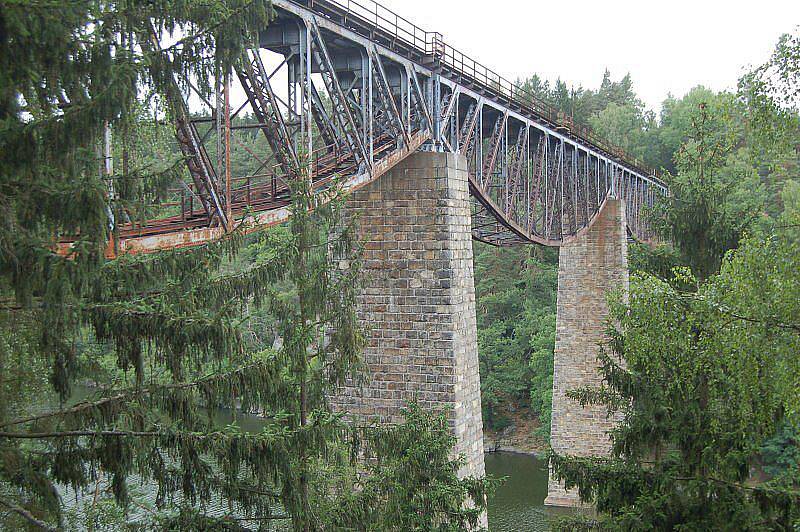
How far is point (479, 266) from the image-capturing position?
5025 centimetres

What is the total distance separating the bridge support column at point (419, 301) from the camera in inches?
644

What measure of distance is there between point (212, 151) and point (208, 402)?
115ft

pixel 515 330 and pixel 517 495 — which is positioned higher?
pixel 515 330

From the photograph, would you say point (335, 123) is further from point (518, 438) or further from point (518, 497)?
point (518, 438)

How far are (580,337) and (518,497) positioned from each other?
7.00m

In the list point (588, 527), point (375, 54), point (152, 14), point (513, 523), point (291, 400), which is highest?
point (375, 54)

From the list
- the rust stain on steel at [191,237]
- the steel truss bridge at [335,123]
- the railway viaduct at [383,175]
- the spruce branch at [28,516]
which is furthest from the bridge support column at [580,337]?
the spruce branch at [28,516]

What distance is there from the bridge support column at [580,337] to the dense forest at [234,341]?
16335 mm

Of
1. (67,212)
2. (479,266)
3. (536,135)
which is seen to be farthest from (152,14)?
(479,266)

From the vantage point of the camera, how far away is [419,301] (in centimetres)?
1661

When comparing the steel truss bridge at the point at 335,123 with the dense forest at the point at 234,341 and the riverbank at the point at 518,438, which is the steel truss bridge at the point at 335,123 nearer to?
the dense forest at the point at 234,341

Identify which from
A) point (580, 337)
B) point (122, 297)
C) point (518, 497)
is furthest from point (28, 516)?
point (518, 497)

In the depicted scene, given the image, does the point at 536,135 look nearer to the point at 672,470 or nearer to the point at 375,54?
the point at 375,54

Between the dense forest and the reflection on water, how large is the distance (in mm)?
15941
